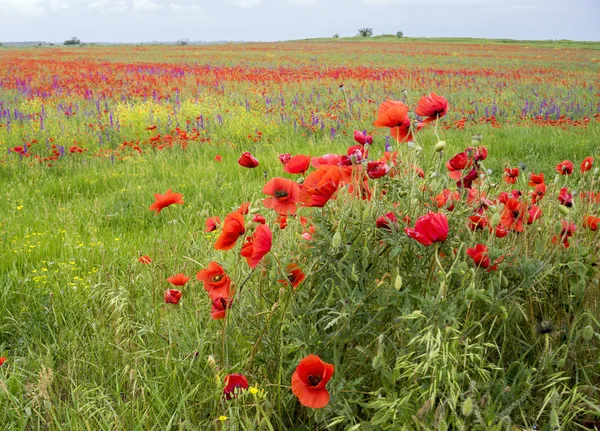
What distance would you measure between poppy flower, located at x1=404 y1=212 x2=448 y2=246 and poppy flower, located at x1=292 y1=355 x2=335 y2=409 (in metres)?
0.40

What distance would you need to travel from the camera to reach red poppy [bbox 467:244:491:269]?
1.53 m

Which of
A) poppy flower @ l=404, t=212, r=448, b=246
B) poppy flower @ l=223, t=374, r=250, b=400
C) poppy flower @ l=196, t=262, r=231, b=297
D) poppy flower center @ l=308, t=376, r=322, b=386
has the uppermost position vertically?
poppy flower @ l=404, t=212, r=448, b=246

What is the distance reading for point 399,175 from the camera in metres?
1.81

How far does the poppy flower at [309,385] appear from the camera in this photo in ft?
3.99

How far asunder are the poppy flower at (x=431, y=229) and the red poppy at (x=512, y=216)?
2.05 feet

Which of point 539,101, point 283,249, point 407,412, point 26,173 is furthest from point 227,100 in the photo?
point 407,412

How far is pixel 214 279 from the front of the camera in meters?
1.64

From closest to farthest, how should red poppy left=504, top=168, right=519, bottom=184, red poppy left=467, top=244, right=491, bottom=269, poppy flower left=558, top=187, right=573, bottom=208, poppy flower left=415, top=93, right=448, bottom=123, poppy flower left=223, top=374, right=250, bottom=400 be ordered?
poppy flower left=223, top=374, right=250, bottom=400 < red poppy left=467, top=244, right=491, bottom=269 < poppy flower left=415, top=93, right=448, bottom=123 < poppy flower left=558, top=187, right=573, bottom=208 < red poppy left=504, top=168, right=519, bottom=184

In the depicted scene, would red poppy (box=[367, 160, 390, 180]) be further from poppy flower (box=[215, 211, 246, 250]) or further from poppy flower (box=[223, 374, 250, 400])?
poppy flower (box=[223, 374, 250, 400])

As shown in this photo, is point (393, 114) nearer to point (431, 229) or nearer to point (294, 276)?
point (431, 229)

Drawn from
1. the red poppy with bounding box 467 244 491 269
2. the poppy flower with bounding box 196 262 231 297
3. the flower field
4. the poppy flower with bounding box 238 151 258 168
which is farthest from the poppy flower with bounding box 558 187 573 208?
the poppy flower with bounding box 196 262 231 297

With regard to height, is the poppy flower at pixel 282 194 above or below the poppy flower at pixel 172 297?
above

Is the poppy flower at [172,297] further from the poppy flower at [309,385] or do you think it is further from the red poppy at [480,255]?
the red poppy at [480,255]

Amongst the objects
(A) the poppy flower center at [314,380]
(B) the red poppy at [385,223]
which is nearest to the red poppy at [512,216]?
(B) the red poppy at [385,223]
